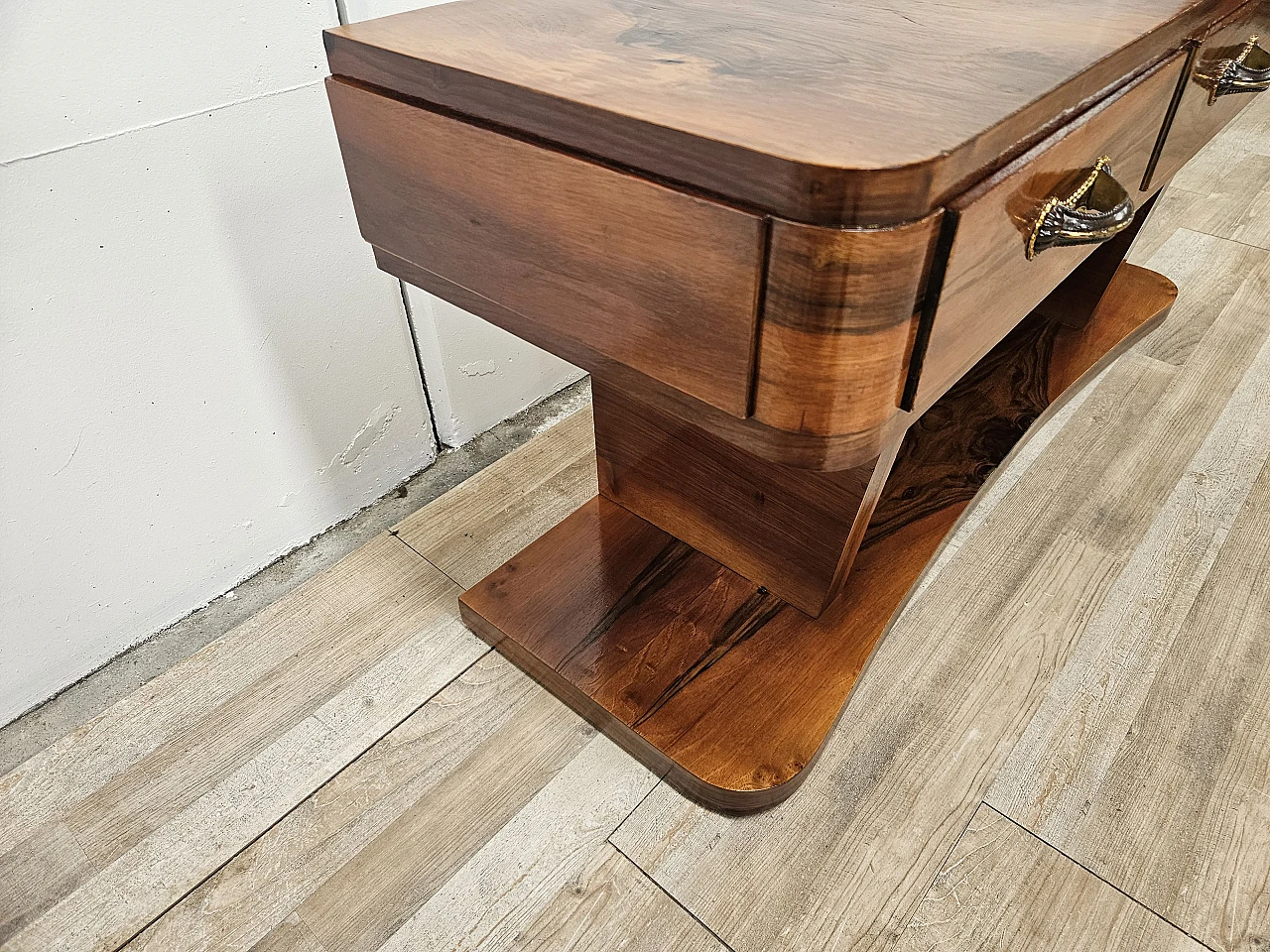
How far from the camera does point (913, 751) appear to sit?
78cm

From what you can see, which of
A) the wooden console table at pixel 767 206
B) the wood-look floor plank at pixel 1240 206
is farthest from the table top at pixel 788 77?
the wood-look floor plank at pixel 1240 206

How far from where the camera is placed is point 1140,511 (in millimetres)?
1017

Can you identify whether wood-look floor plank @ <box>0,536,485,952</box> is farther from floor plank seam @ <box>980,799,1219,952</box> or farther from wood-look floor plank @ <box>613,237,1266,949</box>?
floor plank seam @ <box>980,799,1219,952</box>

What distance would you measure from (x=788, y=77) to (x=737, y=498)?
42 centimetres

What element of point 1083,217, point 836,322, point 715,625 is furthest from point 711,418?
point 715,625

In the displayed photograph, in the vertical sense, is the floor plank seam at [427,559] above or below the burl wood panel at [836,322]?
below

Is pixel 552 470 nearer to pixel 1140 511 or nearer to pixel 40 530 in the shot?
pixel 40 530

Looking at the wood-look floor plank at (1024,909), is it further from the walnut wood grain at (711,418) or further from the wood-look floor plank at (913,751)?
the walnut wood grain at (711,418)

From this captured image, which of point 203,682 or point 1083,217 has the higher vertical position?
point 1083,217

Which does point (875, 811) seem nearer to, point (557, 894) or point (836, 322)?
point (557, 894)

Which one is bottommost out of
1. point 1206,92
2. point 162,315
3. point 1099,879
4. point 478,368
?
point 1099,879

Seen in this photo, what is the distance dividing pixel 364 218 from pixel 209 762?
529mm

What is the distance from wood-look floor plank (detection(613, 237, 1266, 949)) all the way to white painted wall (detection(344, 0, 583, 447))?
58cm

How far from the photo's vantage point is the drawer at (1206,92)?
2.13 feet
